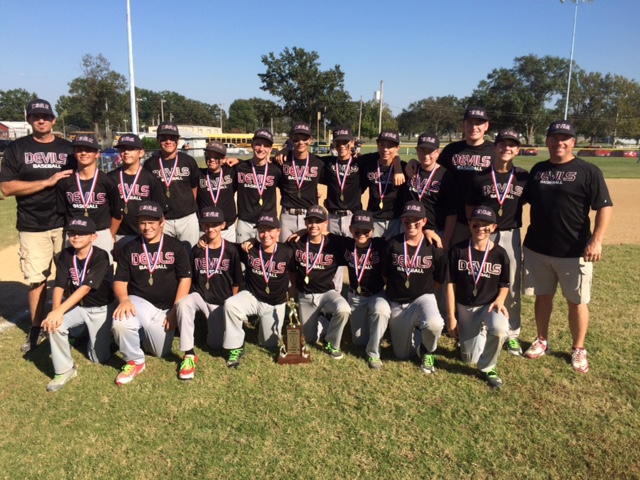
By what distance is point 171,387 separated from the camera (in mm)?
4328

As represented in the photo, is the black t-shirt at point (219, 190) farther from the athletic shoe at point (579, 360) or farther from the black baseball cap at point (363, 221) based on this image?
the athletic shoe at point (579, 360)

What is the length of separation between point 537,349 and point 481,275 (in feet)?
3.73

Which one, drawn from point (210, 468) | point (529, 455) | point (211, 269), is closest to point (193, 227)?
point (211, 269)

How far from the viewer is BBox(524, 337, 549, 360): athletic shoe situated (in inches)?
192

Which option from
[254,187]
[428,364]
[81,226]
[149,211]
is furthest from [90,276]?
[428,364]

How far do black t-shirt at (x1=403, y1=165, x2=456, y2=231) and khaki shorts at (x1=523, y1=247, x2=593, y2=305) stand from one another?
1.00 m

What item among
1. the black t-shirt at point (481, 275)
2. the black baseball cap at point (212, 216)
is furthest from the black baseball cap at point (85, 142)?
the black t-shirt at point (481, 275)

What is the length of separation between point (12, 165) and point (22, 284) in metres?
3.32

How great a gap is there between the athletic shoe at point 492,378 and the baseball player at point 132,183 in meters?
4.18

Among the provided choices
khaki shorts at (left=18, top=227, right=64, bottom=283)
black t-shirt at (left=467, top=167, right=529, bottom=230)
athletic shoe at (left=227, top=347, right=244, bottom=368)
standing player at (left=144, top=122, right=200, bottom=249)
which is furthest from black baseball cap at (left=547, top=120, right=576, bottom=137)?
khaki shorts at (left=18, top=227, right=64, bottom=283)

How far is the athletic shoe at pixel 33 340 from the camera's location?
16.9ft

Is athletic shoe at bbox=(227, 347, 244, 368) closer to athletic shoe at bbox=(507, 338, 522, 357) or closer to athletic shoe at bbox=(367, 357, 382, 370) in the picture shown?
athletic shoe at bbox=(367, 357, 382, 370)

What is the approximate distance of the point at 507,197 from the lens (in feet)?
16.0

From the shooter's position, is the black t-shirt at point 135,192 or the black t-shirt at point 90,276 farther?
the black t-shirt at point 135,192
